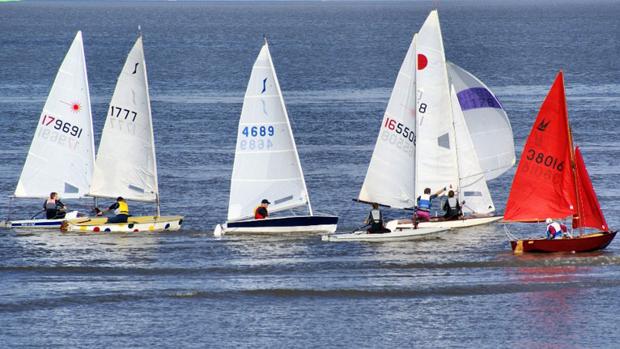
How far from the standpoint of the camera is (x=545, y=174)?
60.4 metres

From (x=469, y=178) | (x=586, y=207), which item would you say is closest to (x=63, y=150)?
(x=469, y=178)

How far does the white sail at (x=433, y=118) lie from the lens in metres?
64.6

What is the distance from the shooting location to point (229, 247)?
2424 inches

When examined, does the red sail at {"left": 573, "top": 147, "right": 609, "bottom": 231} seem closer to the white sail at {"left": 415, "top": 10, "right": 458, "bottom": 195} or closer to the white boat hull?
the white sail at {"left": 415, "top": 10, "right": 458, "bottom": 195}

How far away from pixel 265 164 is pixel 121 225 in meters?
A: 7.07

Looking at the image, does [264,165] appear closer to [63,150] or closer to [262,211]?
[262,211]

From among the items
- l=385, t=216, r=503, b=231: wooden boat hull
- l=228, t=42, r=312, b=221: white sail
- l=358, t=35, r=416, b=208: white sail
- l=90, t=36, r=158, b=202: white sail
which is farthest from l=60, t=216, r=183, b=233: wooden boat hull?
l=385, t=216, r=503, b=231: wooden boat hull

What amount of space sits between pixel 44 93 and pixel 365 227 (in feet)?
246

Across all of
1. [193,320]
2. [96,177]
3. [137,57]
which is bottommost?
[193,320]

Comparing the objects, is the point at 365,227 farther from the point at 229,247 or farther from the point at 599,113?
the point at 599,113

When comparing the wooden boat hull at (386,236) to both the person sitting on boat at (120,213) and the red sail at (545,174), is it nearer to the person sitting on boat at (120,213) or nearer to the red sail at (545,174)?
the red sail at (545,174)

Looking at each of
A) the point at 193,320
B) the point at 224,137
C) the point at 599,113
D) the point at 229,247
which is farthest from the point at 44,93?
the point at 193,320

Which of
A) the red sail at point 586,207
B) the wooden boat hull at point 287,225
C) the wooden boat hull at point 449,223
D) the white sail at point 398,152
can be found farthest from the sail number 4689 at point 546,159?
the wooden boat hull at point 287,225

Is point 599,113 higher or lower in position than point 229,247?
higher
